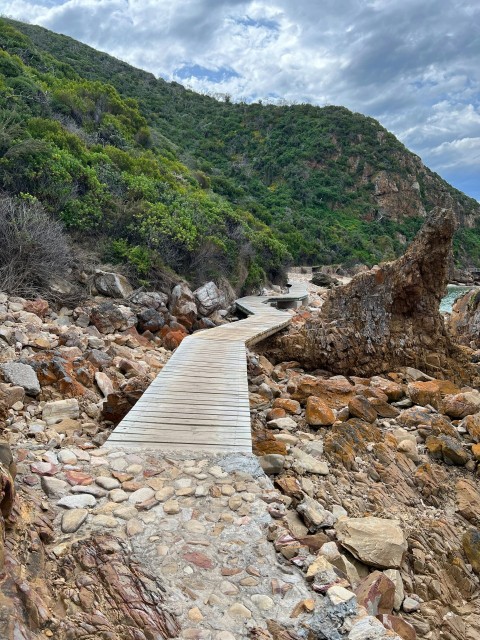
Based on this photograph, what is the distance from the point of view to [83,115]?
2002cm

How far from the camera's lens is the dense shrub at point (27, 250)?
9008mm

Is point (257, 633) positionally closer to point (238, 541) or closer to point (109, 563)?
point (238, 541)

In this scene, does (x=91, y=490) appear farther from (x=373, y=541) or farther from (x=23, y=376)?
(x=23, y=376)

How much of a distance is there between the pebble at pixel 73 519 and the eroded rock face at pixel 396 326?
7.32m

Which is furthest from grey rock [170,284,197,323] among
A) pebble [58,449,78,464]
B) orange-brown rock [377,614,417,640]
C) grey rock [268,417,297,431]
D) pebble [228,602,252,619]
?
pebble [228,602,252,619]

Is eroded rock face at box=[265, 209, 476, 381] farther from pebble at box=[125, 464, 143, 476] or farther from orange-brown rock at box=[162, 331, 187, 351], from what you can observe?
pebble at box=[125, 464, 143, 476]

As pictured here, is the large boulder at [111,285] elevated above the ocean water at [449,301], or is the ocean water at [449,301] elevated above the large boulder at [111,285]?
the large boulder at [111,285]

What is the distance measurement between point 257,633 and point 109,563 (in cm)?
91

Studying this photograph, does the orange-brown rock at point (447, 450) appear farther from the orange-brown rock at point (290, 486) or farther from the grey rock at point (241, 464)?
the grey rock at point (241, 464)

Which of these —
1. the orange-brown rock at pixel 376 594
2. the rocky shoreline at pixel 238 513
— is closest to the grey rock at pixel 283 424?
the rocky shoreline at pixel 238 513

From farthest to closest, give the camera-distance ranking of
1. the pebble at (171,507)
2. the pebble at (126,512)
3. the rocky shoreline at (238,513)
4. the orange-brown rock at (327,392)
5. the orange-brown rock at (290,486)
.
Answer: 1. the orange-brown rock at (327,392)
2. the orange-brown rock at (290,486)
3. the pebble at (171,507)
4. the pebble at (126,512)
5. the rocky shoreline at (238,513)

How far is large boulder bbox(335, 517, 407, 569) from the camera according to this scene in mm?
3396

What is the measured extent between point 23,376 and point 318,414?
4.05 m

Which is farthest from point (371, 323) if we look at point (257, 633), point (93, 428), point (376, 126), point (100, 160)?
point (376, 126)
